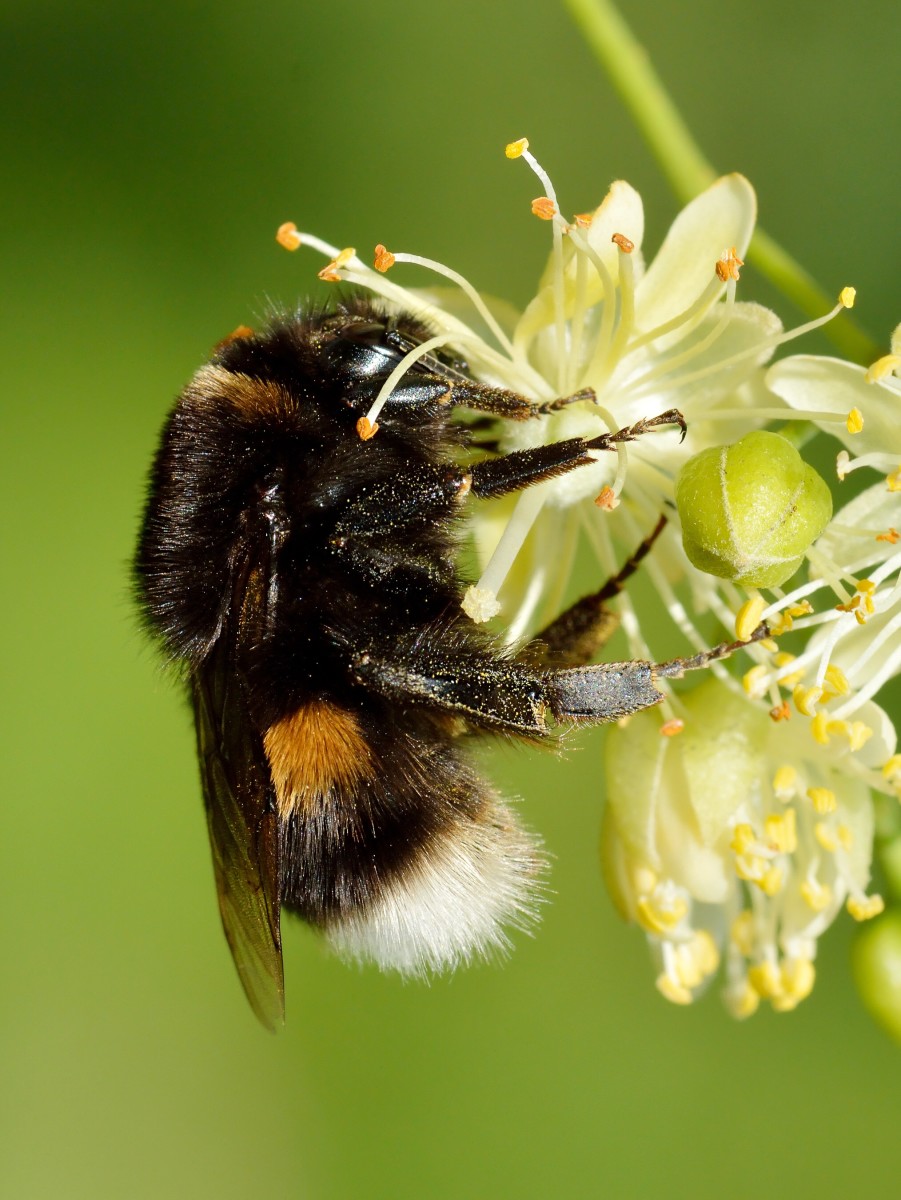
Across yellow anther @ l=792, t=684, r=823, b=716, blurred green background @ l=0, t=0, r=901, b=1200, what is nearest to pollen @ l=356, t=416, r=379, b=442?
yellow anther @ l=792, t=684, r=823, b=716

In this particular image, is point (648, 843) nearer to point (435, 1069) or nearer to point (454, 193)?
point (435, 1069)

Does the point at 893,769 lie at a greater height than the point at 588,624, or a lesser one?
lesser

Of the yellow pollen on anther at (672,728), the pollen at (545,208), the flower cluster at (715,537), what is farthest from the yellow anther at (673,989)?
the pollen at (545,208)

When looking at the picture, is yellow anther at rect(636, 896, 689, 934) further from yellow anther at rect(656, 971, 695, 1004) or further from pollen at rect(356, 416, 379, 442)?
pollen at rect(356, 416, 379, 442)

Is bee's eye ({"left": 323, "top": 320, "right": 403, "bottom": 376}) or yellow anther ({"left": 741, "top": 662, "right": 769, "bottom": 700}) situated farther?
yellow anther ({"left": 741, "top": 662, "right": 769, "bottom": 700})

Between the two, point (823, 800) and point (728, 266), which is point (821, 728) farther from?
point (728, 266)

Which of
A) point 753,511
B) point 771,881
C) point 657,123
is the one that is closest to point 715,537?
point 753,511

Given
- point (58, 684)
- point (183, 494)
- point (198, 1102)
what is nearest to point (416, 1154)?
point (198, 1102)

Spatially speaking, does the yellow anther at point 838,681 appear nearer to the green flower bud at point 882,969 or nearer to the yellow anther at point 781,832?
the yellow anther at point 781,832
